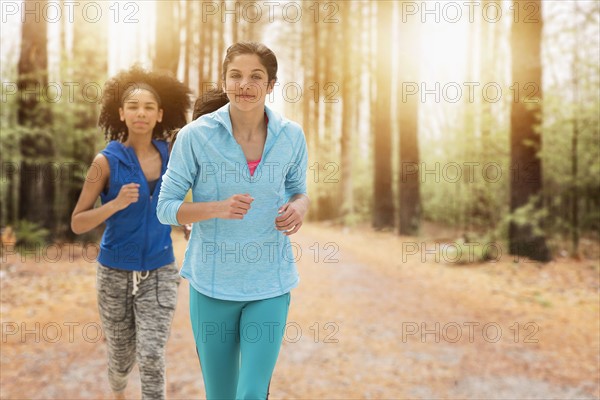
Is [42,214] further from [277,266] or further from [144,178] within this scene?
[277,266]

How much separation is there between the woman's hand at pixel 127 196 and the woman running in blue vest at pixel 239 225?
0.86m

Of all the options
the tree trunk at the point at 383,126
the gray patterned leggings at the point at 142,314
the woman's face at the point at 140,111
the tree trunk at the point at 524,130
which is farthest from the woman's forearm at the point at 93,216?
the tree trunk at the point at 383,126

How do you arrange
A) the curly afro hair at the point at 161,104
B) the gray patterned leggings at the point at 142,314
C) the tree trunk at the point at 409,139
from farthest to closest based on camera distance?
the tree trunk at the point at 409,139
the curly afro hair at the point at 161,104
the gray patterned leggings at the point at 142,314

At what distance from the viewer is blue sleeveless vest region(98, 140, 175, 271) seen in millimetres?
3666

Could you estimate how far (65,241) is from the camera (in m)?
13.1

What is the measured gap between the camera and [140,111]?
3.75m

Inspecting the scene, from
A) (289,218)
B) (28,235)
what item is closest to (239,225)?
(289,218)

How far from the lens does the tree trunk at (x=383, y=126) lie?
19.5 meters

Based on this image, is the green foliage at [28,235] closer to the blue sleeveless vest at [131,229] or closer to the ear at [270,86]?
the blue sleeveless vest at [131,229]

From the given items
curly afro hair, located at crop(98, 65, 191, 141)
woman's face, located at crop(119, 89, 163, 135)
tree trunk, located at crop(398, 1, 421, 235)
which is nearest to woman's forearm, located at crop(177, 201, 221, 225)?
woman's face, located at crop(119, 89, 163, 135)

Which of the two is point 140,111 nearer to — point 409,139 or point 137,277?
point 137,277

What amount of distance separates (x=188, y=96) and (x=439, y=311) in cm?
510

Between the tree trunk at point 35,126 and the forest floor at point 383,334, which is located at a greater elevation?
the tree trunk at point 35,126

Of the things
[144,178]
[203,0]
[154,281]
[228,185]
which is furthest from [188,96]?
[203,0]
